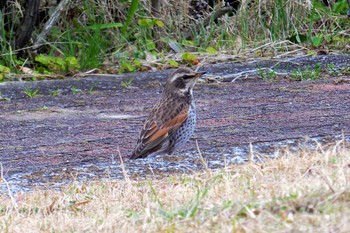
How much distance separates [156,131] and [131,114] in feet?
5.51

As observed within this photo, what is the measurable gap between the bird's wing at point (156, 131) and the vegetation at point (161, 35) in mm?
3783

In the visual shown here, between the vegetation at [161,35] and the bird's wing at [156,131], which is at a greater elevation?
the bird's wing at [156,131]

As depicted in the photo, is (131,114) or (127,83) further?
(127,83)

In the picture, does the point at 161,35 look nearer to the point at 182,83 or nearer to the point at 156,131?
the point at 182,83

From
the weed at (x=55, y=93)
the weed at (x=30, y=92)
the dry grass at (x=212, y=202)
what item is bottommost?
the weed at (x=55, y=93)

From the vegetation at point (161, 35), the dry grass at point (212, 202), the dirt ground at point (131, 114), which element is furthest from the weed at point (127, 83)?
the dry grass at point (212, 202)

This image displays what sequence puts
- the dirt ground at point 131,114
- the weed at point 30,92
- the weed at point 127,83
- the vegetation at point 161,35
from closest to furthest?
the dirt ground at point 131,114
the weed at point 30,92
the weed at point 127,83
the vegetation at point 161,35

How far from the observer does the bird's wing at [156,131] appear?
6.81 m

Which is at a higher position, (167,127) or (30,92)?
(167,127)

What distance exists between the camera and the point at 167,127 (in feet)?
23.2

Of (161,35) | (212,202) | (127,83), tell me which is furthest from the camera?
(161,35)

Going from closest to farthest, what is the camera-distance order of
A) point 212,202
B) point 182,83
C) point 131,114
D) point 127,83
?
point 212,202 < point 182,83 < point 131,114 < point 127,83

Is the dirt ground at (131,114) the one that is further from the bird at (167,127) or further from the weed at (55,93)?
the bird at (167,127)

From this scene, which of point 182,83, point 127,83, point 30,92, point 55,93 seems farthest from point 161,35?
point 182,83
